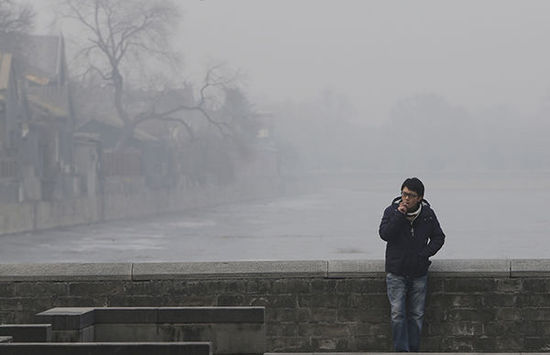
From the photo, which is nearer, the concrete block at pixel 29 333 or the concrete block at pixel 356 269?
the concrete block at pixel 29 333

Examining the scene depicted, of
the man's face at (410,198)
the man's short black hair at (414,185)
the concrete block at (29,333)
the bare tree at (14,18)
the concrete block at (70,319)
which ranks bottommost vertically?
the concrete block at (29,333)

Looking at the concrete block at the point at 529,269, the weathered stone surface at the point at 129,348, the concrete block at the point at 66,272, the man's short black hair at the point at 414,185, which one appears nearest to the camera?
the weathered stone surface at the point at 129,348

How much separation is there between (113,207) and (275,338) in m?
71.7

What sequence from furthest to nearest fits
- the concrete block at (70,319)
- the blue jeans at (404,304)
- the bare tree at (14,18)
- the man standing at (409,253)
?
the bare tree at (14,18), the blue jeans at (404,304), the man standing at (409,253), the concrete block at (70,319)

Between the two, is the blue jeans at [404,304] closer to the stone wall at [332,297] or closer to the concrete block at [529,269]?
the stone wall at [332,297]

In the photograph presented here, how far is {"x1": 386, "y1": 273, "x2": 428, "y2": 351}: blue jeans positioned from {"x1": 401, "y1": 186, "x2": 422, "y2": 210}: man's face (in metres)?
0.68

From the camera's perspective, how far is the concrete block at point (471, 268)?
8.52 metres

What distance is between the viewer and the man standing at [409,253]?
7.43m

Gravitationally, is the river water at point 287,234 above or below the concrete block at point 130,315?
above

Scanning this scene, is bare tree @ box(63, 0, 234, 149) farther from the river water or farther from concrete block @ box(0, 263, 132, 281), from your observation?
concrete block @ box(0, 263, 132, 281)

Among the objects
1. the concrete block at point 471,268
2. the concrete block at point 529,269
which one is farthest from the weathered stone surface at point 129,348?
the concrete block at point 529,269

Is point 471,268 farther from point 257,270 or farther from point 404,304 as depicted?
point 257,270

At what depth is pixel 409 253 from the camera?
7617 mm

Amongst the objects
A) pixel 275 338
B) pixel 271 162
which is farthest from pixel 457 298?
pixel 271 162
